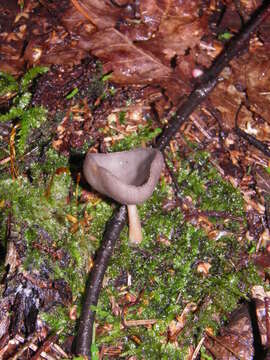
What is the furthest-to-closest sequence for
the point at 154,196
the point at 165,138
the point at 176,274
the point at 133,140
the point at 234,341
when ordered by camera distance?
the point at 133,140
the point at 165,138
the point at 154,196
the point at 176,274
the point at 234,341

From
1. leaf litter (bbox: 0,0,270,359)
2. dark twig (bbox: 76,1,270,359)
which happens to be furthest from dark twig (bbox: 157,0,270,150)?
leaf litter (bbox: 0,0,270,359)

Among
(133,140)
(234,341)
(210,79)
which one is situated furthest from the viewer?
(210,79)

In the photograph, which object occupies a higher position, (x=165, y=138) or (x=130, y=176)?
(x=165, y=138)

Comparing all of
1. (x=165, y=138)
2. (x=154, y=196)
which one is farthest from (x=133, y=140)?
(x=154, y=196)

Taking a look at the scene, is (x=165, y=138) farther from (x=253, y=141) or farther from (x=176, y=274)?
(x=176, y=274)

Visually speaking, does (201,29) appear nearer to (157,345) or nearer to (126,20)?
(126,20)

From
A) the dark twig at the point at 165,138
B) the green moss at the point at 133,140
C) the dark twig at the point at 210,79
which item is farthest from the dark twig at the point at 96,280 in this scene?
the dark twig at the point at 210,79
